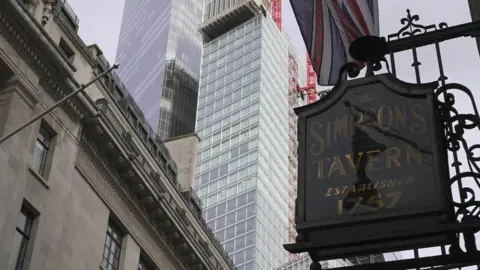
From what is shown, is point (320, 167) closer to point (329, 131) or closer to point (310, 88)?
point (329, 131)

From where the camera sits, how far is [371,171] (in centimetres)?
788

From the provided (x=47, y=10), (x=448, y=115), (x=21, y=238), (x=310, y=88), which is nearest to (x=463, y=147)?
(x=448, y=115)

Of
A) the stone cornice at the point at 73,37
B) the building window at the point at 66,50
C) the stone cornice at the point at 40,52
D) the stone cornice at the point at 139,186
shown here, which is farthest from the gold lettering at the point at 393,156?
the stone cornice at the point at 73,37

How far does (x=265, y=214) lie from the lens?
121m

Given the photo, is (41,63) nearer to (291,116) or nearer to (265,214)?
(265,214)

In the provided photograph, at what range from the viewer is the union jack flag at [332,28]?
1015 cm

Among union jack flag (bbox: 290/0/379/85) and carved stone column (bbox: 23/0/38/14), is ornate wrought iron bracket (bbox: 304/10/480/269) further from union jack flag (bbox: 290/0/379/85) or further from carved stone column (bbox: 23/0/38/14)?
carved stone column (bbox: 23/0/38/14)

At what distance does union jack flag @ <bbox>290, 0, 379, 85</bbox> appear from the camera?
33.3 feet

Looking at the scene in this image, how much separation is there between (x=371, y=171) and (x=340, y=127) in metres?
0.74

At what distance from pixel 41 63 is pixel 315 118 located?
19952 millimetres

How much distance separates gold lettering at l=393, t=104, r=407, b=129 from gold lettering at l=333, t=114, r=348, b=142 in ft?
1.72

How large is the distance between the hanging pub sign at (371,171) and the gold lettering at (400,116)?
0.03 feet

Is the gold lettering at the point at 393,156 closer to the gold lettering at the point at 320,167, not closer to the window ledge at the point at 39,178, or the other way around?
the gold lettering at the point at 320,167

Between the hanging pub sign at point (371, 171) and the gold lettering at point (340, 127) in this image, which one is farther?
the gold lettering at point (340, 127)
